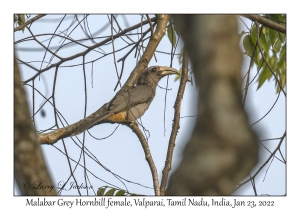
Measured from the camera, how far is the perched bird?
472 centimetres

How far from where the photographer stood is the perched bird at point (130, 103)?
4.72m

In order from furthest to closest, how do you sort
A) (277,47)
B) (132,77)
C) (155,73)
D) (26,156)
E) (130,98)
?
(155,73)
(130,98)
(132,77)
(277,47)
(26,156)

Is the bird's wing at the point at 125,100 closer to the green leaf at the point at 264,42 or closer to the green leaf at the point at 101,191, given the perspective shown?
the green leaf at the point at 101,191

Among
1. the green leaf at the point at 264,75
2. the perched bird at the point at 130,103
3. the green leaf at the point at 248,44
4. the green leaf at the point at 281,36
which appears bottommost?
the perched bird at the point at 130,103

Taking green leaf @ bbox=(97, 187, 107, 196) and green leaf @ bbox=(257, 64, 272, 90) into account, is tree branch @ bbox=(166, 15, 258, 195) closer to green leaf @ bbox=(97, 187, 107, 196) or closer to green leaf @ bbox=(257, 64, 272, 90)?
green leaf @ bbox=(97, 187, 107, 196)

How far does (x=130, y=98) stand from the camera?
5395 mm

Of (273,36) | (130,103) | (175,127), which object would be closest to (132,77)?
(130,103)

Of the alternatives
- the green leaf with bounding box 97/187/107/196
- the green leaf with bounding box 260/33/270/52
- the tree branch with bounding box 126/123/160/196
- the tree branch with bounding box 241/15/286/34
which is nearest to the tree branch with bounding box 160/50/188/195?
the tree branch with bounding box 126/123/160/196

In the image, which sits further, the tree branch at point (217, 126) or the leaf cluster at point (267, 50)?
the leaf cluster at point (267, 50)

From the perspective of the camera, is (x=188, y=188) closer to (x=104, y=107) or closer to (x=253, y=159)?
(x=253, y=159)

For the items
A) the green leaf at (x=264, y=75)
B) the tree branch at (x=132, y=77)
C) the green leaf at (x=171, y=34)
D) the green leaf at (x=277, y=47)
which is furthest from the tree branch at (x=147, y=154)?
the green leaf at (x=277, y=47)

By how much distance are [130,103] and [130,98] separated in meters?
0.11

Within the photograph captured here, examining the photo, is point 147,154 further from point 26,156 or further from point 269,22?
point 26,156

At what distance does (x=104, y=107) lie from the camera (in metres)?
4.77
